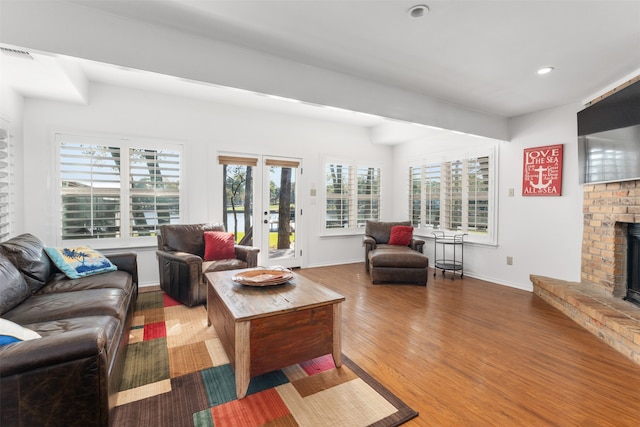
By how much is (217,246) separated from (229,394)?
2169 millimetres

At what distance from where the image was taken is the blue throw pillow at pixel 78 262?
2570 millimetres

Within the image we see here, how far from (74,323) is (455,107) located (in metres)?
4.32

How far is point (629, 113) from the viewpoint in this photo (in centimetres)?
266

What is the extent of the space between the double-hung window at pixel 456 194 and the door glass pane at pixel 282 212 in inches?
92.3

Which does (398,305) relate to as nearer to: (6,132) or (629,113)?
(629,113)

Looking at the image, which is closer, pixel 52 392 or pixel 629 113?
pixel 52 392

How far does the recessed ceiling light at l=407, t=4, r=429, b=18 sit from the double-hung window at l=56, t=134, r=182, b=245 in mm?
3415

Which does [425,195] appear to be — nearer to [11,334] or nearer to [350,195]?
[350,195]

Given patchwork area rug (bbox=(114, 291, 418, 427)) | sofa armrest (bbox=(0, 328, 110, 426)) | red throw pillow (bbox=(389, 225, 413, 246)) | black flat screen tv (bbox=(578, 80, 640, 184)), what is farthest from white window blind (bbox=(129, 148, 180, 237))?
black flat screen tv (bbox=(578, 80, 640, 184))

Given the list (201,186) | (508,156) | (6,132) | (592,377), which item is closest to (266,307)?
(592,377)

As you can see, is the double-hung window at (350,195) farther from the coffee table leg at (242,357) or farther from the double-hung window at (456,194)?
the coffee table leg at (242,357)

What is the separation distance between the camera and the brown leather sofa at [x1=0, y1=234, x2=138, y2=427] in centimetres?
117

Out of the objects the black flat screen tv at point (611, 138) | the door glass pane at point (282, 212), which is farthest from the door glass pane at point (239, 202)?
the black flat screen tv at point (611, 138)

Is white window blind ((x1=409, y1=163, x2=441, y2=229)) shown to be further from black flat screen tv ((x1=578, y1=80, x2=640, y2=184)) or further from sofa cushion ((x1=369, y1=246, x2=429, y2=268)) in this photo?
black flat screen tv ((x1=578, y1=80, x2=640, y2=184))
